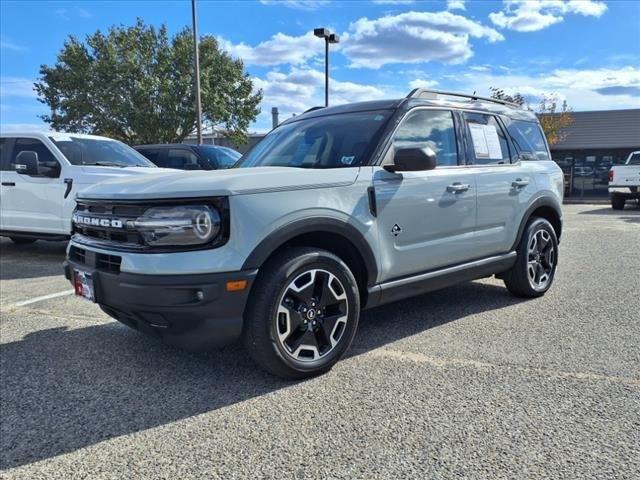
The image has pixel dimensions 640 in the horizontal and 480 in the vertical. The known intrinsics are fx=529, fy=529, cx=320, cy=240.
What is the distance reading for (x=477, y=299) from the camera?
209 inches

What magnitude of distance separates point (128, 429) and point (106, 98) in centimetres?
3385

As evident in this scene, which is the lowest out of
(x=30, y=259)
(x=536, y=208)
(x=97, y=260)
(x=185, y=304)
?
(x=30, y=259)

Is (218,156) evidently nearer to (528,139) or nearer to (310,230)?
(528,139)

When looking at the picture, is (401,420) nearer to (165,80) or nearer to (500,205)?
(500,205)

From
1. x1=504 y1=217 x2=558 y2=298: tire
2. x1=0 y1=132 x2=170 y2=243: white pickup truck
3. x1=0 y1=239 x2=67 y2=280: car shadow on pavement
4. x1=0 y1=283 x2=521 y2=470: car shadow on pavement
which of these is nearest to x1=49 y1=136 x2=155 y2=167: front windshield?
x1=0 y1=132 x2=170 y2=243: white pickup truck

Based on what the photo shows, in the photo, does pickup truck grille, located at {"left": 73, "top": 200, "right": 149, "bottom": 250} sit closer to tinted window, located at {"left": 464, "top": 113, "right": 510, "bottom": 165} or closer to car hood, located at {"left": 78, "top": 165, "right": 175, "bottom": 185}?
tinted window, located at {"left": 464, "top": 113, "right": 510, "bottom": 165}

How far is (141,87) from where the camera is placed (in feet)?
102

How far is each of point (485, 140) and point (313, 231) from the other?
2237 millimetres

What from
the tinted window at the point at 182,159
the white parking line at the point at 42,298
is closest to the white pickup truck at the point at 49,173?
the white parking line at the point at 42,298

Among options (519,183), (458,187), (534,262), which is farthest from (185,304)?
(534,262)

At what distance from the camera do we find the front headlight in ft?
9.54

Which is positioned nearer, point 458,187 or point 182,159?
point 458,187

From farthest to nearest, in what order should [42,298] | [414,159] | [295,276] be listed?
[42,298]
[414,159]
[295,276]

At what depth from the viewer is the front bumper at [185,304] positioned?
288cm
